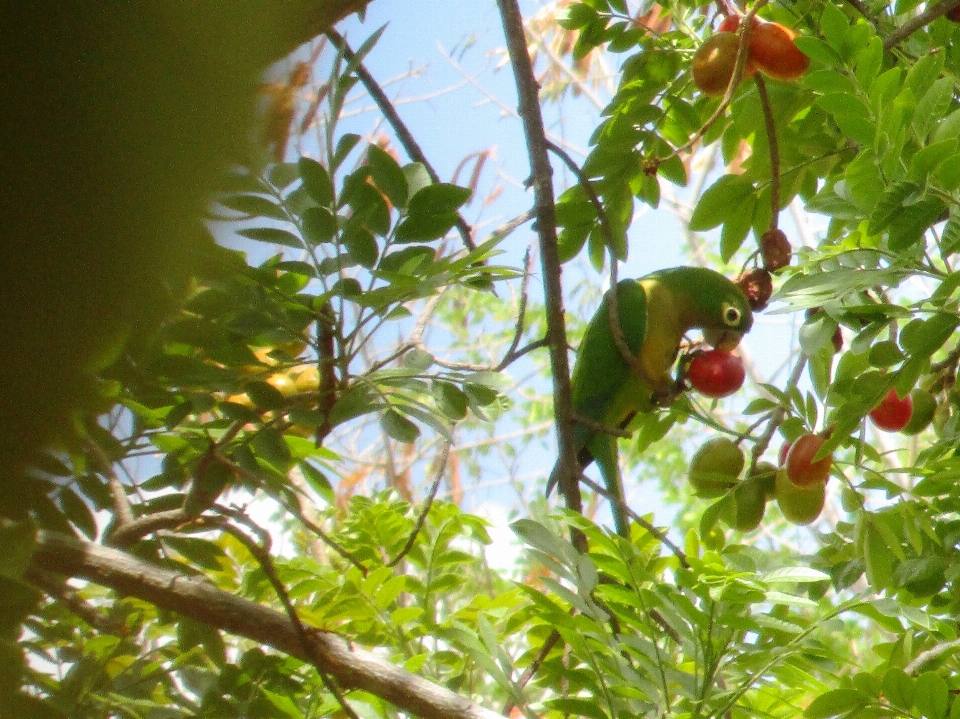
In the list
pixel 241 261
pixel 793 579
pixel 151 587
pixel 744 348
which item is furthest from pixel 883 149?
pixel 744 348

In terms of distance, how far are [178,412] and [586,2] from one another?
78 cm

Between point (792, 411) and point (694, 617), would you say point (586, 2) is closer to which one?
point (792, 411)

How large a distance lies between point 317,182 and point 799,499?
601 millimetres

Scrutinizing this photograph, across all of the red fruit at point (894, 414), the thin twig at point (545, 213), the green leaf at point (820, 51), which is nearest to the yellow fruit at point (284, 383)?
the thin twig at point (545, 213)

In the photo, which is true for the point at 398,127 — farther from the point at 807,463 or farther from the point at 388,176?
the point at 807,463

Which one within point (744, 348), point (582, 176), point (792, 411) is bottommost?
point (792, 411)

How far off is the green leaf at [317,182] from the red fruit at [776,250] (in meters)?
0.54

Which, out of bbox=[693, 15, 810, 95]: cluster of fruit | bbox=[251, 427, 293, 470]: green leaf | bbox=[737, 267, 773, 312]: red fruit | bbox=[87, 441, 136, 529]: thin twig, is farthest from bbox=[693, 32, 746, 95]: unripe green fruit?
bbox=[87, 441, 136, 529]: thin twig

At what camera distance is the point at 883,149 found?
1.99 ft

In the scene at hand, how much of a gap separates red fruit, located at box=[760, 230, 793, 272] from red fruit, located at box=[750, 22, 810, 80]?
17cm

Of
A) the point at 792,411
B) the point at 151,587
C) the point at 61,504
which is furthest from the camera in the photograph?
the point at 792,411

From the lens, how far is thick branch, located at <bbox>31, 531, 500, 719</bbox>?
525mm

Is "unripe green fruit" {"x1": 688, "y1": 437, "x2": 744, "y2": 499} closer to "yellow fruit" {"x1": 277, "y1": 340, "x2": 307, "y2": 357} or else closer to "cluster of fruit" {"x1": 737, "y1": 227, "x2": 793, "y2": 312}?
→ "cluster of fruit" {"x1": 737, "y1": 227, "x2": 793, "y2": 312}

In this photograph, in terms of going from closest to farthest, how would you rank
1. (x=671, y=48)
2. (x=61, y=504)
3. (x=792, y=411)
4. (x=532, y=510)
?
1. (x=61, y=504)
2. (x=532, y=510)
3. (x=792, y=411)
4. (x=671, y=48)
